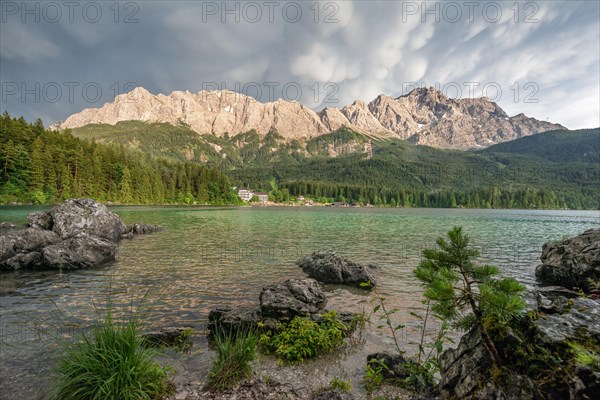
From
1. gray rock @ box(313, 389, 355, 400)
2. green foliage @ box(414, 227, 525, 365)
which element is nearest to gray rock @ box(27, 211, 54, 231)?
gray rock @ box(313, 389, 355, 400)

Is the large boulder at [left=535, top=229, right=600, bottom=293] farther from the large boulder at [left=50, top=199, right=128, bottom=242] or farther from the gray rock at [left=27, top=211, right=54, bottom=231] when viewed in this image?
the gray rock at [left=27, top=211, right=54, bottom=231]

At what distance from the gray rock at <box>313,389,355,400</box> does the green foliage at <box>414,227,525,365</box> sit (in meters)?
2.97

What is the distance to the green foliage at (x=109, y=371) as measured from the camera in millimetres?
5340

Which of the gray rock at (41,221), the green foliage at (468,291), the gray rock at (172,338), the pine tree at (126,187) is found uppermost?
the pine tree at (126,187)

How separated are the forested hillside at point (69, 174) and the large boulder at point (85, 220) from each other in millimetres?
74881

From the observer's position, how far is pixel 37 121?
370ft

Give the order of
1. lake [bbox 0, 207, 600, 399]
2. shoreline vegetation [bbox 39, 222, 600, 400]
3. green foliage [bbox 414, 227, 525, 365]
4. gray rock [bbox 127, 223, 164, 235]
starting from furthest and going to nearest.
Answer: gray rock [bbox 127, 223, 164, 235] < lake [bbox 0, 207, 600, 399] < green foliage [bbox 414, 227, 525, 365] < shoreline vegetation [bbox 39, 222, 600, 400]

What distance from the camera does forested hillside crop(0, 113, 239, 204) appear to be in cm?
8355

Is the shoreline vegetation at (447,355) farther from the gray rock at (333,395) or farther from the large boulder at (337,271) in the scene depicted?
the large boulder at (337,271)

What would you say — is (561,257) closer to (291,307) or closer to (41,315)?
(291,307)

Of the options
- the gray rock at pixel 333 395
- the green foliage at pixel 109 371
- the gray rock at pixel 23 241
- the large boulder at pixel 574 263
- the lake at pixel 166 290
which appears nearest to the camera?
the green foliage at pixel 109 371

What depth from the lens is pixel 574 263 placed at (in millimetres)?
17656

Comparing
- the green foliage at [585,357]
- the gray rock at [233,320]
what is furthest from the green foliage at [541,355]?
the gray rock at [233,320]

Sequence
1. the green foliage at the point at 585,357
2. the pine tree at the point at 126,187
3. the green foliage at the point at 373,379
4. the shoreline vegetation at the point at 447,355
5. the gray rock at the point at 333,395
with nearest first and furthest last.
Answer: the green foliage at the point at 585,357 → the shoreline vegetation at the point at 447,355 → the gray rock at the point at 333,395 → the green foliage at the point at 373,379 → the pine tree at the point at 126,187
